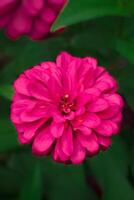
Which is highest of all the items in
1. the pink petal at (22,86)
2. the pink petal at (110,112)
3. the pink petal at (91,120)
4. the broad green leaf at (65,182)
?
the pink petal at (22,86)

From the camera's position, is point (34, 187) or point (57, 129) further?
point (34, 187)

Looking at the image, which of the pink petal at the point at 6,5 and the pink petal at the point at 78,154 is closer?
the pink petal at the point at 78,154

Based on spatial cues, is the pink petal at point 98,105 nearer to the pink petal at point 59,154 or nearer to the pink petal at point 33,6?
the pink petal at point 59,154

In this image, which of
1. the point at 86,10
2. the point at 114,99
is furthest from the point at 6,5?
the point at 114,99

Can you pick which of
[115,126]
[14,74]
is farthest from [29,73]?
[14,74]

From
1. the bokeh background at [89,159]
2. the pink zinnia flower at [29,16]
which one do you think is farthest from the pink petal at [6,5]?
the bokeh background at [89,159]

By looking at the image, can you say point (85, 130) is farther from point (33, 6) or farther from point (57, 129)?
point (33, 6)

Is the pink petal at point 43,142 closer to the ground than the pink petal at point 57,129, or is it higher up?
closer to the ground

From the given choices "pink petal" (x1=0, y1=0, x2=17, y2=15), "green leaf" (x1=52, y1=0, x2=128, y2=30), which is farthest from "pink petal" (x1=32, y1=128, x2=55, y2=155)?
"pink petal" (x1=0, y1=0, x2=17, y2=15)
